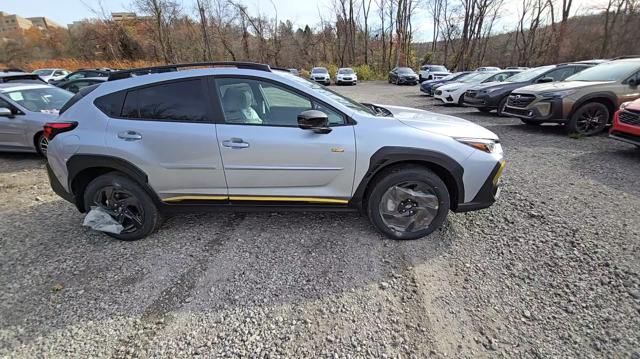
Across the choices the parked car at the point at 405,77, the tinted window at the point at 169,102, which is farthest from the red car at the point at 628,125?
the parked car at the point at 405,77

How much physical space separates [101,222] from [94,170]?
0.52 meters

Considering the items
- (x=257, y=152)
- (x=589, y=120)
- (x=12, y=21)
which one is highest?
(x=12, y=21)

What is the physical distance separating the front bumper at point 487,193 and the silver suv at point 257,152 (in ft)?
0.03

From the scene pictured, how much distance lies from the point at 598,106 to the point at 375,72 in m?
29.7

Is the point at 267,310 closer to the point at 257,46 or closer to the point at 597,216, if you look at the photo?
the point at 597,216

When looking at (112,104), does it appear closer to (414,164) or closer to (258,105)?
(258,105)

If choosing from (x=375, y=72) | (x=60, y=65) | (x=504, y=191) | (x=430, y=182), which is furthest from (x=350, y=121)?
(x=60, y=65)

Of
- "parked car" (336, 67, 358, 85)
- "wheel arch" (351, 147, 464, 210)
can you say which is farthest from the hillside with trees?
"wheel arch" (351, 147, 464, 210)

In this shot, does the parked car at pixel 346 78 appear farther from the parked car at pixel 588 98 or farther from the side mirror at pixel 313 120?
the side mirror at pixel 313 120

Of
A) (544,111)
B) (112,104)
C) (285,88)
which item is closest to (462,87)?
(544,111)

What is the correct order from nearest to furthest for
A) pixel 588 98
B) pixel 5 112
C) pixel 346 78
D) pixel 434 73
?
pixel 5 112 < pixel 588 98 < pixel 434 73 < pixel 346 78

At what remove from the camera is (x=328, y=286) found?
2.39 meters

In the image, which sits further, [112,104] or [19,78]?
[19,78]

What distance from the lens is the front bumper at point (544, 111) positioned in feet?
21.2
